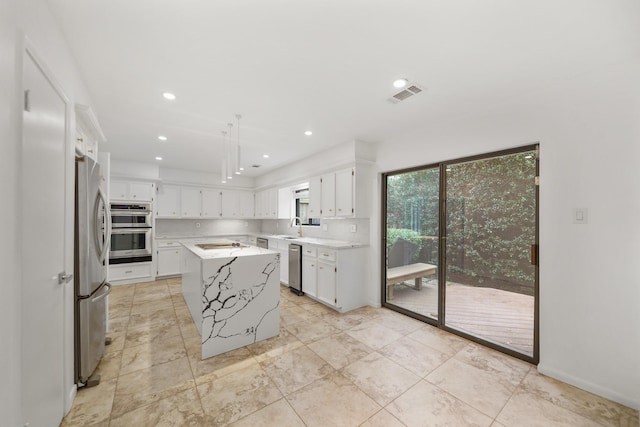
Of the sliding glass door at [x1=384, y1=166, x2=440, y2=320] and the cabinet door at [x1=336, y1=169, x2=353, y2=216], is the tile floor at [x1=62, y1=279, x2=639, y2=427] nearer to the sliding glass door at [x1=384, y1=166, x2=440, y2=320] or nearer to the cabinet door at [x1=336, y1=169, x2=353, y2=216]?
the sliding glass door at [x1=384, y1=166, x2=440, y2=320]

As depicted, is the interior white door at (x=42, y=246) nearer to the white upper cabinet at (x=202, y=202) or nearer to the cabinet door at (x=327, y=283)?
the cabinet door at (x=327, y=283)

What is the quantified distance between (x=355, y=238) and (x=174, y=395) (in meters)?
2.97

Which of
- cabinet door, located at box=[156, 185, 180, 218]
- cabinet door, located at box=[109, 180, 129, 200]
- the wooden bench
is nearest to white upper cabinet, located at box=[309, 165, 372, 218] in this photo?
the wooden bench

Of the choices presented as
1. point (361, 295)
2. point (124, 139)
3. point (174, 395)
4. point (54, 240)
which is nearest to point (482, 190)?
point (361, 295)

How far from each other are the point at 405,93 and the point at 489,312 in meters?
2.54

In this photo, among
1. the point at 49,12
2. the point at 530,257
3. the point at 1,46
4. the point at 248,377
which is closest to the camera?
the point at 1,46

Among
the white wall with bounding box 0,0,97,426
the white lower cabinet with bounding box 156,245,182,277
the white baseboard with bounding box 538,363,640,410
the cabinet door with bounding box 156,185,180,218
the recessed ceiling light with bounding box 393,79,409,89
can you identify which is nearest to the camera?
the white wall with bounding box 0,0,97,426

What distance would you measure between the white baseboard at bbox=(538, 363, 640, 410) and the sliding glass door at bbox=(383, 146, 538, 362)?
156mm

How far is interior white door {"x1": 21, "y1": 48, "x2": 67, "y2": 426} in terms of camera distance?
1.22 m

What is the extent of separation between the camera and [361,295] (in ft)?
12.8

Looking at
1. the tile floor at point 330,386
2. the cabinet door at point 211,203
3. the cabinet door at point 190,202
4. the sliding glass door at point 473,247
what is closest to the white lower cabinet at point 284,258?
the tile floor at point 330,386

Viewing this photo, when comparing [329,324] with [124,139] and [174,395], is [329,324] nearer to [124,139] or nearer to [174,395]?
[174,395]

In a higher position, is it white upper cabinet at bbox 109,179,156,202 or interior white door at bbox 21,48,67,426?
white upper cabinet at bbox 109,179,156,202

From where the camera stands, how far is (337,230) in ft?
15.1
